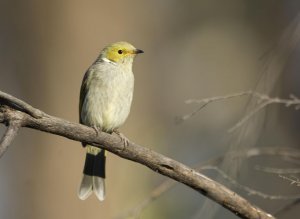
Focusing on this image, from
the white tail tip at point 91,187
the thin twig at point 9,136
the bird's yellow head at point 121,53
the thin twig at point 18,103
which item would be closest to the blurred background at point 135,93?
the bird's yellow head at point 121,53

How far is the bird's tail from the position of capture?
6.14 meters

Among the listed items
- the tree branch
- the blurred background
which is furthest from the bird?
the tree branch

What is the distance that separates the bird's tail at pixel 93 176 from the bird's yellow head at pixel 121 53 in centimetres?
86

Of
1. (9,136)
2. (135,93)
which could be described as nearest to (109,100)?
(9,136)

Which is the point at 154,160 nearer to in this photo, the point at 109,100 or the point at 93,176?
the point at 109,100

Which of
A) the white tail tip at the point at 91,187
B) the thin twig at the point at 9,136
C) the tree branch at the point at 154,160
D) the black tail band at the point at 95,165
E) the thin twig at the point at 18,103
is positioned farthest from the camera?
the black tail band at the point at 95,165

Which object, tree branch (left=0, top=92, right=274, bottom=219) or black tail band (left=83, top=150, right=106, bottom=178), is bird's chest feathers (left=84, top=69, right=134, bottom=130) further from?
tree branch (left=0, top=92, right=274, bottom=219)

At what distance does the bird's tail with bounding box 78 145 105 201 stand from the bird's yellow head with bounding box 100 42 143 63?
86 centimetres

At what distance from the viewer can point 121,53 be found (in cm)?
634

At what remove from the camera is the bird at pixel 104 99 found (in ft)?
19.2

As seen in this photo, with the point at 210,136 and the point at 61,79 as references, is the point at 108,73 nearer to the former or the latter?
the point at 61,79

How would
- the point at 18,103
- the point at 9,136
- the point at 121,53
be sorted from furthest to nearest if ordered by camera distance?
the point at 121,53, the point at 18,103, the point at 9,136

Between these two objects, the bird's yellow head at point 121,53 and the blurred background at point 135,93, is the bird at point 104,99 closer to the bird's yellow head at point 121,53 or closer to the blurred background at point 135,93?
the bird's yellow head at point 121,53

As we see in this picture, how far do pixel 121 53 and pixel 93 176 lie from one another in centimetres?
118
